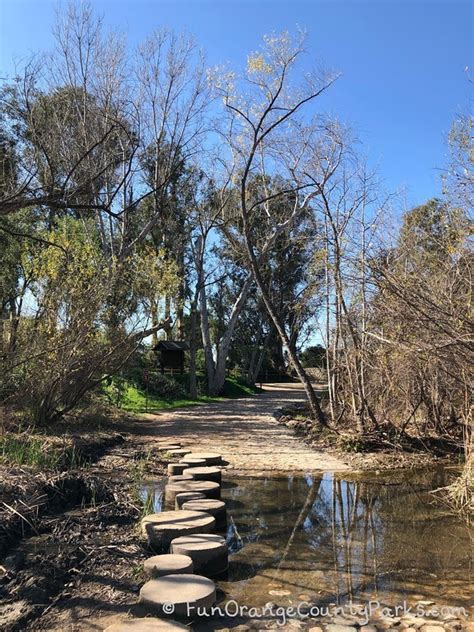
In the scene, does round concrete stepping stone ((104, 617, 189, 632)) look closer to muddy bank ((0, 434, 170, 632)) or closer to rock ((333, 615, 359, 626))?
muddy bank ((0, 434, 170, 632))

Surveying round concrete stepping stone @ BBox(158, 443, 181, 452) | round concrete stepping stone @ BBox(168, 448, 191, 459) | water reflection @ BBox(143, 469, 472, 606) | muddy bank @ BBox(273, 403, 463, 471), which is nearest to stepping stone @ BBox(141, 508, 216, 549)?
water reflection @ BBox(143, 469, 472, 606)

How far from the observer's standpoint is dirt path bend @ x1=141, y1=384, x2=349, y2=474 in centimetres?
995

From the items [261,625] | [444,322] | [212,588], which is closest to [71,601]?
[212,588]

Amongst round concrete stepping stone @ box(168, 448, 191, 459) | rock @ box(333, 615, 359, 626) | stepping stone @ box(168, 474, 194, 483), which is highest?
round concrete stepping stone @ box(168, 448, 191, 459)

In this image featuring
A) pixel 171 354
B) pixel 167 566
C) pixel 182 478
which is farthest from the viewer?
pixel 171 354

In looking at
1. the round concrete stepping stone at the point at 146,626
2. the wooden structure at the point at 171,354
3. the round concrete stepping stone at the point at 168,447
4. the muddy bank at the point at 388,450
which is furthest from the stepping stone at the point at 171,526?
the wooden structure at the point at 171,354

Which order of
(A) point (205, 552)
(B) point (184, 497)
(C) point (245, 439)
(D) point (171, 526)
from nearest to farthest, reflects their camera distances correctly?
(A) point (205, 552)
(D) point (171, 526)
(B) point (184, 497)
(C) point (245, 439)

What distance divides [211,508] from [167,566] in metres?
1.72

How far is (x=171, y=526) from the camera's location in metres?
5.36

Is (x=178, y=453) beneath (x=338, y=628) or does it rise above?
above

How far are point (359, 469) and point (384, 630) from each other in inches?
237

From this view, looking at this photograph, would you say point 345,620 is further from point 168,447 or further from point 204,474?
point 168,447

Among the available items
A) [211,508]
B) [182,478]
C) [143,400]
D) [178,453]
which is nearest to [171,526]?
[211,508]

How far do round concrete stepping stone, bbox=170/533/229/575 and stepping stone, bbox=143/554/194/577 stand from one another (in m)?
0.16
